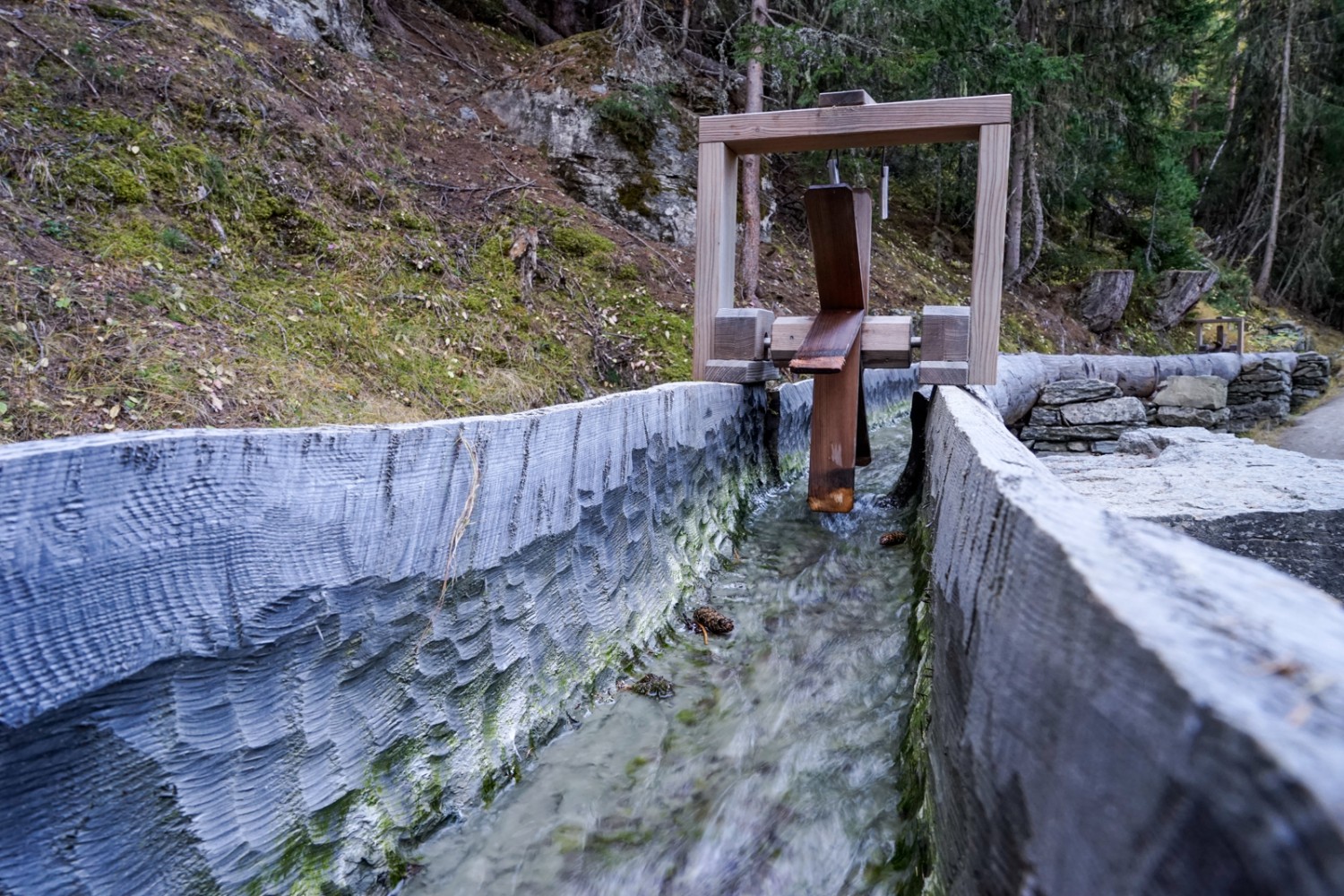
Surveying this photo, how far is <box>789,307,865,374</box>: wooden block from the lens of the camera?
3.71 m

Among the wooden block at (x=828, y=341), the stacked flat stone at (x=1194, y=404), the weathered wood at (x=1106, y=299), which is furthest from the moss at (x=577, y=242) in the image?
the weathered wood at (x=1106, y=299)

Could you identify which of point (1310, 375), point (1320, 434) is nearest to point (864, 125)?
point (1320, 434)

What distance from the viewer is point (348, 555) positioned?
5.25ft

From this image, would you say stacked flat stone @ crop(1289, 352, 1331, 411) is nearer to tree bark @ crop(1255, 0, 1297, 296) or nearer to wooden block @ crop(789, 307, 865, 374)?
wooden block @ crop(789, 307, 865, 374)

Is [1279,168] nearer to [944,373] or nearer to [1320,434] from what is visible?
[1320,434]

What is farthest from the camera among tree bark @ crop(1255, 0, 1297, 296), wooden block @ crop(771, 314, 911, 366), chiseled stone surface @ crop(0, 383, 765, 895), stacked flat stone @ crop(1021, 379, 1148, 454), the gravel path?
tree bark @ crop(1255, 0, 1297, 296)

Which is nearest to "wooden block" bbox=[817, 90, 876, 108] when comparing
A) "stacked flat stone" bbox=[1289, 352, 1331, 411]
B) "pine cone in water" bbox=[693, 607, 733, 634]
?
"pine cone in water" bbox=[693, 607, 733, 634]

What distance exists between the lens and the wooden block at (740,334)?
459 cm

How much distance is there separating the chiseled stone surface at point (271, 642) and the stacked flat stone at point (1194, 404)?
374 inches

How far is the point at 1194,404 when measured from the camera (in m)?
9.29

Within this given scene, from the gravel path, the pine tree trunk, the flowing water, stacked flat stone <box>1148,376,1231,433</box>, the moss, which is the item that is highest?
the pine tree trunk

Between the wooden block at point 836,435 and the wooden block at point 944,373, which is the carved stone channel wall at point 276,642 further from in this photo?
the wooden block at point 944,373

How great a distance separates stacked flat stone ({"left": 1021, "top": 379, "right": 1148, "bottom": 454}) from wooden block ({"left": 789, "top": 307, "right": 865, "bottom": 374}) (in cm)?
376

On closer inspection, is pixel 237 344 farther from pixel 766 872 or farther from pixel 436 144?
pixel 436 144
